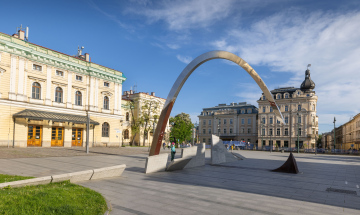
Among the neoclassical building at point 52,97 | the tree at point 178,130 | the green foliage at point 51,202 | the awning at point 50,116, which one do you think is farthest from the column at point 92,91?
the green foliage at point 51,202

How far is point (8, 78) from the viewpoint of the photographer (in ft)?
103

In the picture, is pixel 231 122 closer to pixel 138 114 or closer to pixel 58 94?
pixel 138 114

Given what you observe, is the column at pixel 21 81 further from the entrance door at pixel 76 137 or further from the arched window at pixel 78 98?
the entrance door at pixel 76 137

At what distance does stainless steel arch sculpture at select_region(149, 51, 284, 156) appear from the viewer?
55.7 ft

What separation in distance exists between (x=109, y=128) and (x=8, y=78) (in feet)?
58.2

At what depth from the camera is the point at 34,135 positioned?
3372 cm

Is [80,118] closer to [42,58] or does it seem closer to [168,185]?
[42,58]

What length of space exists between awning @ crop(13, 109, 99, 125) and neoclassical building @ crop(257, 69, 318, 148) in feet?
173

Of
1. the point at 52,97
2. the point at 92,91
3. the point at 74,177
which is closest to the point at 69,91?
the point at 52,97

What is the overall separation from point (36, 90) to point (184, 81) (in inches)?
1043

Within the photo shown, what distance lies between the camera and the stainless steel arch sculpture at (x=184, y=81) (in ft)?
55.7

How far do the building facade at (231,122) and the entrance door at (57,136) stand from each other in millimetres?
56025

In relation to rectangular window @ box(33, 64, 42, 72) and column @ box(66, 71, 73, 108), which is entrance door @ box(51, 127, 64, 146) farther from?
rectangular window @ box(33, 64, 42, 72)

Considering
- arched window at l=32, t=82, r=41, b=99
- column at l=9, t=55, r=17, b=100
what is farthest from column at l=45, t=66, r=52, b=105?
column at l=9, t=55, r=17, b=100
